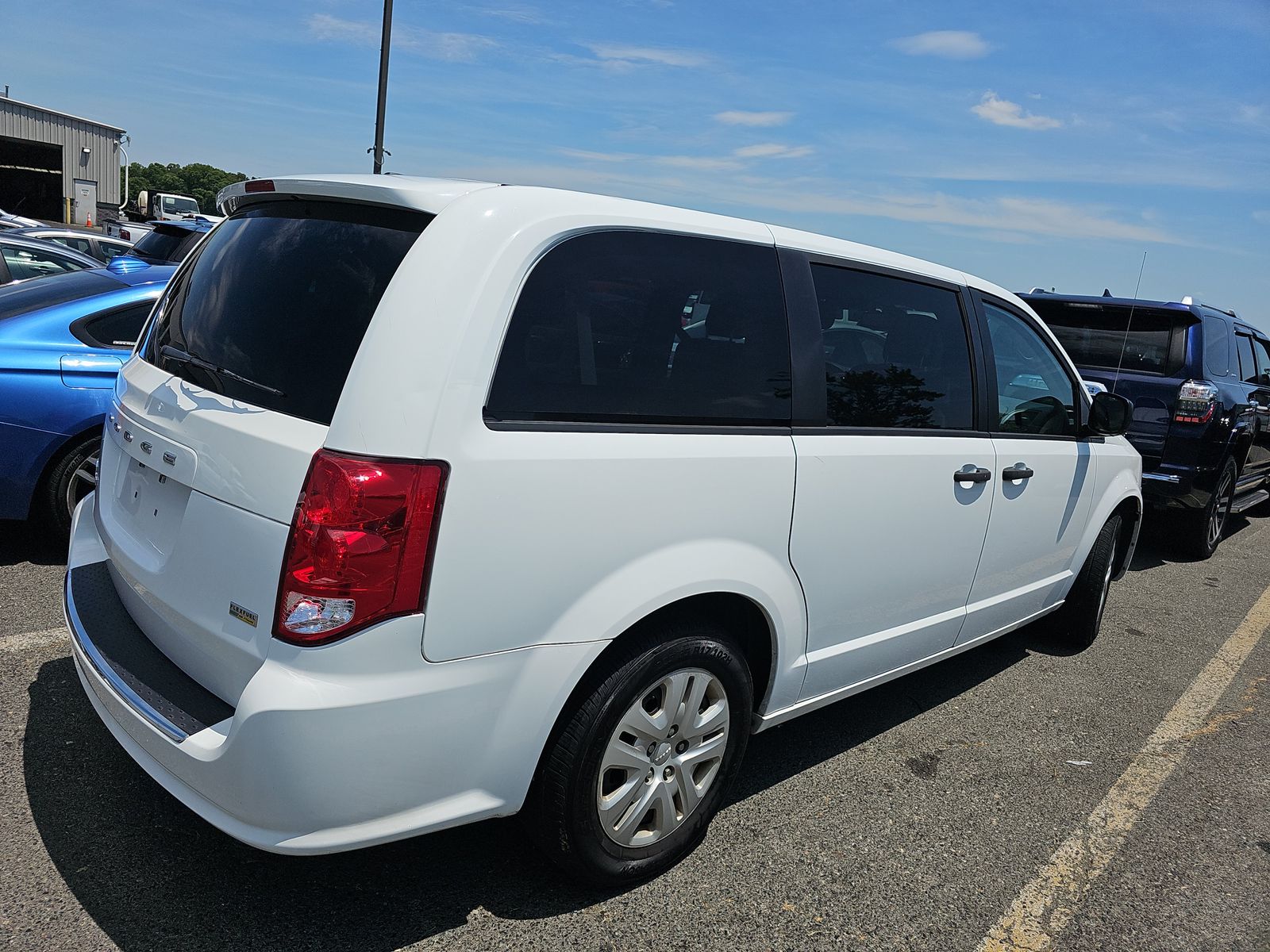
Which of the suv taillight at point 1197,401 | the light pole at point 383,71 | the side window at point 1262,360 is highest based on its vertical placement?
the light pole at point 383,71

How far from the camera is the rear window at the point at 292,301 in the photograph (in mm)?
2182

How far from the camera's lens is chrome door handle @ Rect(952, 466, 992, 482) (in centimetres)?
340

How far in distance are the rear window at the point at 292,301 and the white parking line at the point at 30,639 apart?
5.44 feet

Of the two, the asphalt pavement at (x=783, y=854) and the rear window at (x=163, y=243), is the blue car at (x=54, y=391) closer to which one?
the asphalt pavement at (x=783, y=854)

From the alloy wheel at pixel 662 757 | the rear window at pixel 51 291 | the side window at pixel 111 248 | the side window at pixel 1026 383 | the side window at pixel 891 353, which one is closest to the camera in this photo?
the alloy wheel at pixel 662 757

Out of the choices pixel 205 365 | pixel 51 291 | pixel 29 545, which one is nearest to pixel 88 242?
pixel 51 291

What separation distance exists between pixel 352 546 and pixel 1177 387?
21.5ft

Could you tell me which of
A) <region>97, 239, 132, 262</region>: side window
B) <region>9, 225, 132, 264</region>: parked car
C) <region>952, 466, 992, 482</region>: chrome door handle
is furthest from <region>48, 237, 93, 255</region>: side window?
<region>952, 466, 992, 482</region>: chrome door handle

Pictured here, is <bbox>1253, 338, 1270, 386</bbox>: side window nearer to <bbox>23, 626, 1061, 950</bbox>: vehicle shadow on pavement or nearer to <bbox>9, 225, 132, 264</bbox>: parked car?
<bbox>23, 626, 1061, 950</bbox>: vehicle shadow on pavement

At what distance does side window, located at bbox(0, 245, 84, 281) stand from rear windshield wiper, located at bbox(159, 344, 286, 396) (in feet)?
28.6

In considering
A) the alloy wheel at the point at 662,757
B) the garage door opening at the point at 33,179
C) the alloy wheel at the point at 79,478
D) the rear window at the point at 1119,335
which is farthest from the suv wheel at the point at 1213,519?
the garage door opening at the point at 33,179

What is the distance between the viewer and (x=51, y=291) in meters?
4.80

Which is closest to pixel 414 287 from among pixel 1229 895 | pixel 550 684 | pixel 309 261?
pixel 309 261

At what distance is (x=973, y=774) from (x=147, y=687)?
2.81m
